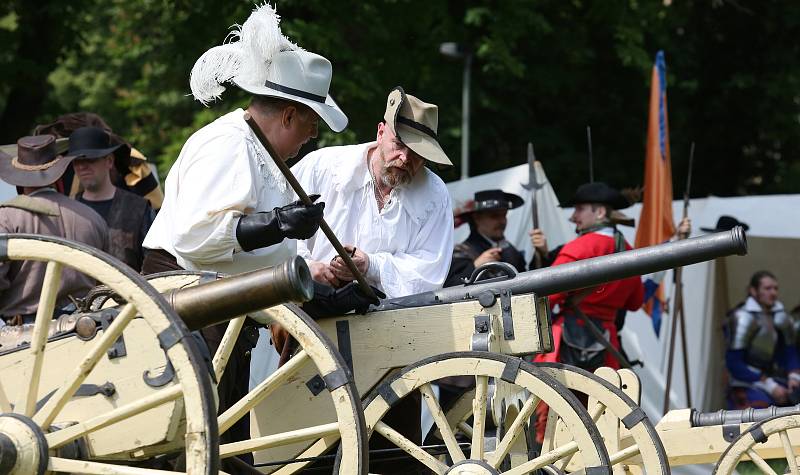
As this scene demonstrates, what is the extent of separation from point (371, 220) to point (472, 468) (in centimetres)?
116

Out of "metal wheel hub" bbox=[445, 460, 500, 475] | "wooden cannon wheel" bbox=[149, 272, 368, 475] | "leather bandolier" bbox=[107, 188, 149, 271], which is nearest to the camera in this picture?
"wooden cannon wheel" bbox=[149, 272, 368, 475]

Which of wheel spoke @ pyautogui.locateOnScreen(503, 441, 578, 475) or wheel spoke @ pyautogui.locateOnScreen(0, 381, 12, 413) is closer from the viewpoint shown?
wheel spoke @ pyautogui.locateOnScreen(0, 381, 12, 413)

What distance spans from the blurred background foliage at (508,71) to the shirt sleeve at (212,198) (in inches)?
269

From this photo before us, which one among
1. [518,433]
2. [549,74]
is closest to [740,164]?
[549,74]

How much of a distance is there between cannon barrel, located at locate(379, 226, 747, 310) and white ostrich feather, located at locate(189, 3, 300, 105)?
94 cm

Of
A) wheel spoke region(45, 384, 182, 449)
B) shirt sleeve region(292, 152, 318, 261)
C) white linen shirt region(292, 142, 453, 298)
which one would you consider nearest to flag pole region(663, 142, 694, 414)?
white linen shirt region(292, 142, 453, 298)

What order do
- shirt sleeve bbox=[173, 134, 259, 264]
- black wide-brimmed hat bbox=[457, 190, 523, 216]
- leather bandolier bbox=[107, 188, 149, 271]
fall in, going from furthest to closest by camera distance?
black wide-brimmed hat bbox=[457, 190, 523, 216] → leather bandolier bbox=[107, 188, 149, 271] → shirt sleeve bbox=[173, 134, 259, 264]

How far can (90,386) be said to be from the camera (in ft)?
11.2

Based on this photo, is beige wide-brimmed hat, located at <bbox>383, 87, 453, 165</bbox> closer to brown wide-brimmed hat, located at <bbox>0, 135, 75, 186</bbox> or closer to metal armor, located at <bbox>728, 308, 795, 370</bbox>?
brown wide-brimmed hat, located at <bbox>0, 135, 75, 186</bbox>

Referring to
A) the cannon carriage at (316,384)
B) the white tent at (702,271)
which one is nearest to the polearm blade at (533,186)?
the white tent at (702,271)

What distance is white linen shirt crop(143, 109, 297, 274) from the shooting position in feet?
13.3

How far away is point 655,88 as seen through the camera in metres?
9.48

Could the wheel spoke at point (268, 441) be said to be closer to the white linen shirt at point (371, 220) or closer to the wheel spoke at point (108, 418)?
the wheel spoke at point (108, 418)

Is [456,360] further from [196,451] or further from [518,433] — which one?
[196,451]
